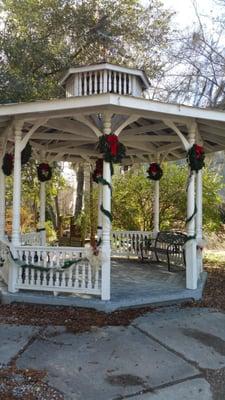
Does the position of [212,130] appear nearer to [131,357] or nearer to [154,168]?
[154,168]

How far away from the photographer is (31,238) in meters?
8.09

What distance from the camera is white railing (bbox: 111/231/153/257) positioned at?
9.56m

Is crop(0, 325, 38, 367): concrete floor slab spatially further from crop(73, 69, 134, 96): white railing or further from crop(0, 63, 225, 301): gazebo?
crop(73, 69, 134, 96): white railing

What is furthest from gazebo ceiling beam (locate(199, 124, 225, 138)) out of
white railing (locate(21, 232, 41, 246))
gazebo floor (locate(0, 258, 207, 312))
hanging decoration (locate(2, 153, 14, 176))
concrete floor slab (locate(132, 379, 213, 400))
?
concrete floor slab (locate(132, 379, 213, 400))

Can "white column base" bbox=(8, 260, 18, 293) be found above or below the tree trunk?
below

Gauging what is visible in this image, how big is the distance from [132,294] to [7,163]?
11.1 feet

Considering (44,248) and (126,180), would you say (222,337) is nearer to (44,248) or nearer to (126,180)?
(44,248)

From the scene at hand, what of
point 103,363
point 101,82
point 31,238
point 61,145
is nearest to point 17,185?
point 101,82

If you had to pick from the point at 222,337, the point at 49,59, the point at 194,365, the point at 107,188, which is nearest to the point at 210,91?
the point at 49,59

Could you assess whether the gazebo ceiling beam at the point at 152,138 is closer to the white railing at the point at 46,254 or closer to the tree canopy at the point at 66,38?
the white railing at the point at 46,254

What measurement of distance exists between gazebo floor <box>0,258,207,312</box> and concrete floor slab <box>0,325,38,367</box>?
2.97 ft

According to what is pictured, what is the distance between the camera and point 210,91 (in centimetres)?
1233

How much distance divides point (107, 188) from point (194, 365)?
8.72 ft

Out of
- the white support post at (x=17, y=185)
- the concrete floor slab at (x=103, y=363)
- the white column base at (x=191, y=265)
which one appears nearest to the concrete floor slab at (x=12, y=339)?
the concrete floor slab at (x=103, y=363)
